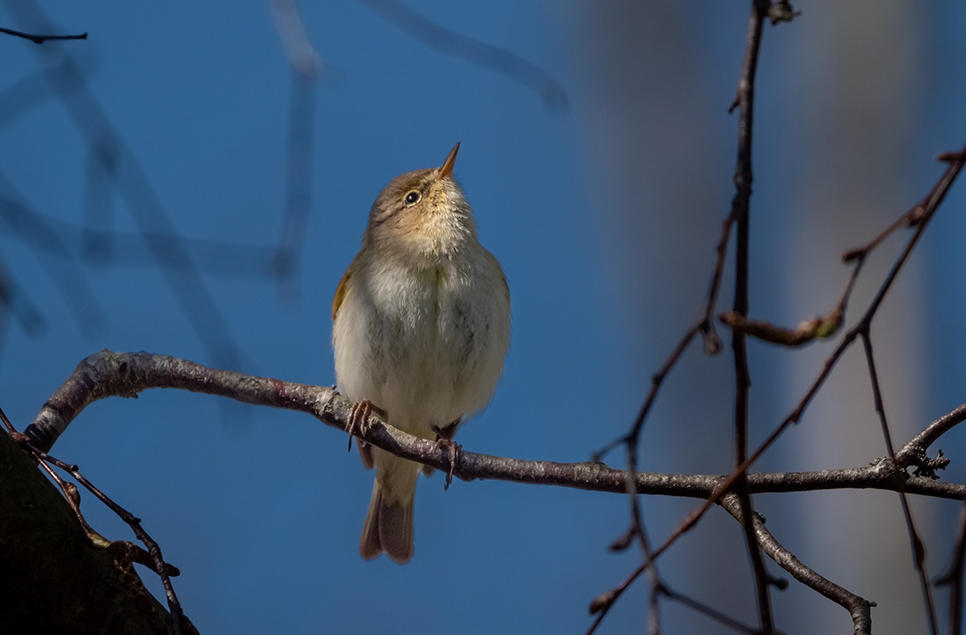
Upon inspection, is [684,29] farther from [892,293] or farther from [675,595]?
[675,595]

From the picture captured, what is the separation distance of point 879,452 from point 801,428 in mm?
963

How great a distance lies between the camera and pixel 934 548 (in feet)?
18.8

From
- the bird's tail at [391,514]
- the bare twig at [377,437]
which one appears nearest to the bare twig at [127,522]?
the bare twig at [377,437]

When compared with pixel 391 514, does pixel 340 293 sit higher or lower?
higher

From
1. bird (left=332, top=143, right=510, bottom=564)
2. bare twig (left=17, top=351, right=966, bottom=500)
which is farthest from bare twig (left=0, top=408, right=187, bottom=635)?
bird (left=332, top=143, right=510, bottom=564)

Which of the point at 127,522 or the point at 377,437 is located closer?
the point at 127,522

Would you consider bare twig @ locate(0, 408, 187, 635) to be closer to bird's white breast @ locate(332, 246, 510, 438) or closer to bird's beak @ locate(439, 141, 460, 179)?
bird's white breast @ locate(332, 246, 510, 438)

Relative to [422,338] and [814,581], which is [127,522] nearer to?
[814,581]

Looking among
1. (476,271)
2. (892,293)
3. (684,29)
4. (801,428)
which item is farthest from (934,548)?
(684,29)

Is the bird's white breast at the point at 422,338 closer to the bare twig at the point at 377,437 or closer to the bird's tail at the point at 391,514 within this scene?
the bird's tail at the point at 391,514

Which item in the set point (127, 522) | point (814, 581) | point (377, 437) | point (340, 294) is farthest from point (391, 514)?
point (814, 581)

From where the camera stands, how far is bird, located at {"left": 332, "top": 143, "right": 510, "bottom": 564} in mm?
3895

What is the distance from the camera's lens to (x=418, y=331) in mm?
3863

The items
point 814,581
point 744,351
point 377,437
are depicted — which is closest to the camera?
point 744,351
